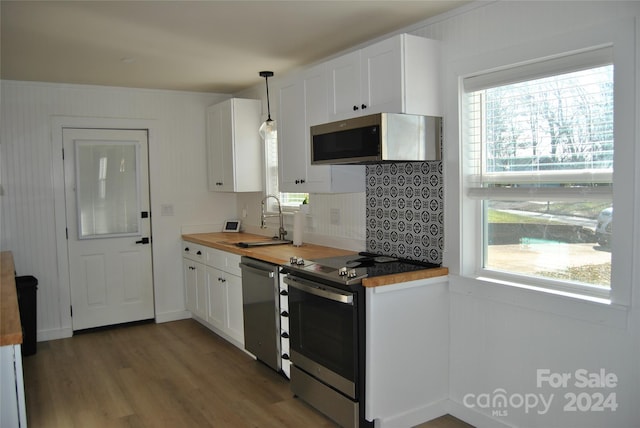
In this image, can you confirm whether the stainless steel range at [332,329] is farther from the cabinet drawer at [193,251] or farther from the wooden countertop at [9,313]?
the cabinet drawer at [193,251]

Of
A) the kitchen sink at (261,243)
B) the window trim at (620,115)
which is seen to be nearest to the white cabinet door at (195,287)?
the kitchen sink at (261,243)

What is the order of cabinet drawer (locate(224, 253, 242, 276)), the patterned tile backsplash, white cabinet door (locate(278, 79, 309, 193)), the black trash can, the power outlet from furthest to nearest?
the black trash can < cabinet drawer (locate(224, 253, 242, 276)) < the power outlet < white cabinet door (locate(278, 79, 309, 193)) < the patterned tile backsplash

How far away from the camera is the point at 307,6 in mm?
2773

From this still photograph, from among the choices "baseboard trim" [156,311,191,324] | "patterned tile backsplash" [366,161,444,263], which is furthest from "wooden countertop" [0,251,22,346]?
"patterned tile backsplash" [366,161,444,263]

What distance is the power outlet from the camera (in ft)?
13.0

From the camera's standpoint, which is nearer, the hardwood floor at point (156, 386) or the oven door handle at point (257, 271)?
the hardwood floor at point (156, 386)

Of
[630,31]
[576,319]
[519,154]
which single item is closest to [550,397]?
[576,319]

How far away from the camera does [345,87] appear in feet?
10.6

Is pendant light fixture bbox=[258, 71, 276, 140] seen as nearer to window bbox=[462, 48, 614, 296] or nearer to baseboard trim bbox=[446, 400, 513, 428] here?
window bbox=[462, 48, 614, 296]

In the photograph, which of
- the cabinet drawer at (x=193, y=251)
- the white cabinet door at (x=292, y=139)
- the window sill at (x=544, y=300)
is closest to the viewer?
the window sill at (x=544, y=300)

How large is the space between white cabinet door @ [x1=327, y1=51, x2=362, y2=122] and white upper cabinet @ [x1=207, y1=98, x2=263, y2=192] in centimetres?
172

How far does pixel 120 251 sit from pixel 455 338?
3569mm

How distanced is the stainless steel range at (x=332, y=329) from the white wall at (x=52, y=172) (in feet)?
8.12

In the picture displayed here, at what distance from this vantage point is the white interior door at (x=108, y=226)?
488 centimetres
